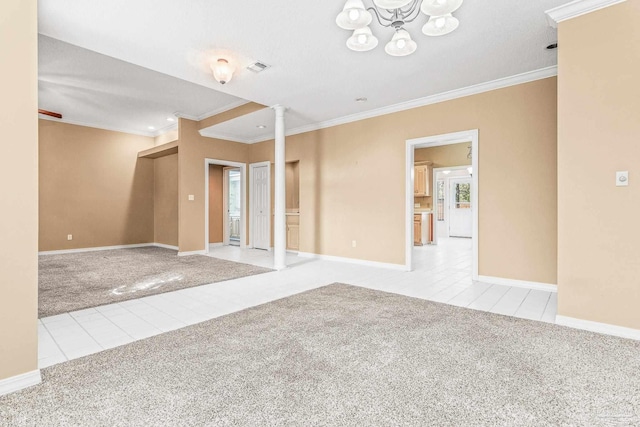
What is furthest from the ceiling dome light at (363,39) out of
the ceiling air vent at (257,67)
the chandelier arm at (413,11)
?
the ceiling air vent at (257,67)

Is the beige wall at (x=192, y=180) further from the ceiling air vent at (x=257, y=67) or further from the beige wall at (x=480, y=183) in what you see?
the ceiling air vent at (x=257, y=67)

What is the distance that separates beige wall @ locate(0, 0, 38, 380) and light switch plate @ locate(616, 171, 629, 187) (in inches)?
162

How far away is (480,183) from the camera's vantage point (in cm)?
433

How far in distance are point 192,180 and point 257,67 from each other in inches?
154

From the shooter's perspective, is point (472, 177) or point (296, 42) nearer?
point (296, 42)

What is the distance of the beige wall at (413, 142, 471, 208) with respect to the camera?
28.8 feet

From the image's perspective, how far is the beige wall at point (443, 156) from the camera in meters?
8.77

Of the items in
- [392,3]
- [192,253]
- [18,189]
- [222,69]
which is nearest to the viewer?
[18,189]

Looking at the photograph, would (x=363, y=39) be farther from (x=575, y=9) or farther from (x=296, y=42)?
(x=575, y=9)

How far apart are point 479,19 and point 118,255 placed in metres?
7.53

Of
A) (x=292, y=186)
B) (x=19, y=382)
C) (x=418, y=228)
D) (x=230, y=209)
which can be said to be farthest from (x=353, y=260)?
(x=230, y=209)

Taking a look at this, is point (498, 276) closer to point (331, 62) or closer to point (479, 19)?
point (479, 19)

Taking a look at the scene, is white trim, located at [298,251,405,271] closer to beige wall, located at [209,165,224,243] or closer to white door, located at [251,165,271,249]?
white door, located at [251,165,271,249]

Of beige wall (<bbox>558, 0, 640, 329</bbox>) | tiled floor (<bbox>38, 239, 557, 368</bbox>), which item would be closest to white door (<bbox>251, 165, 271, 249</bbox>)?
tiled floor (<bbox>38, 239, 557, 368</bbox>)
